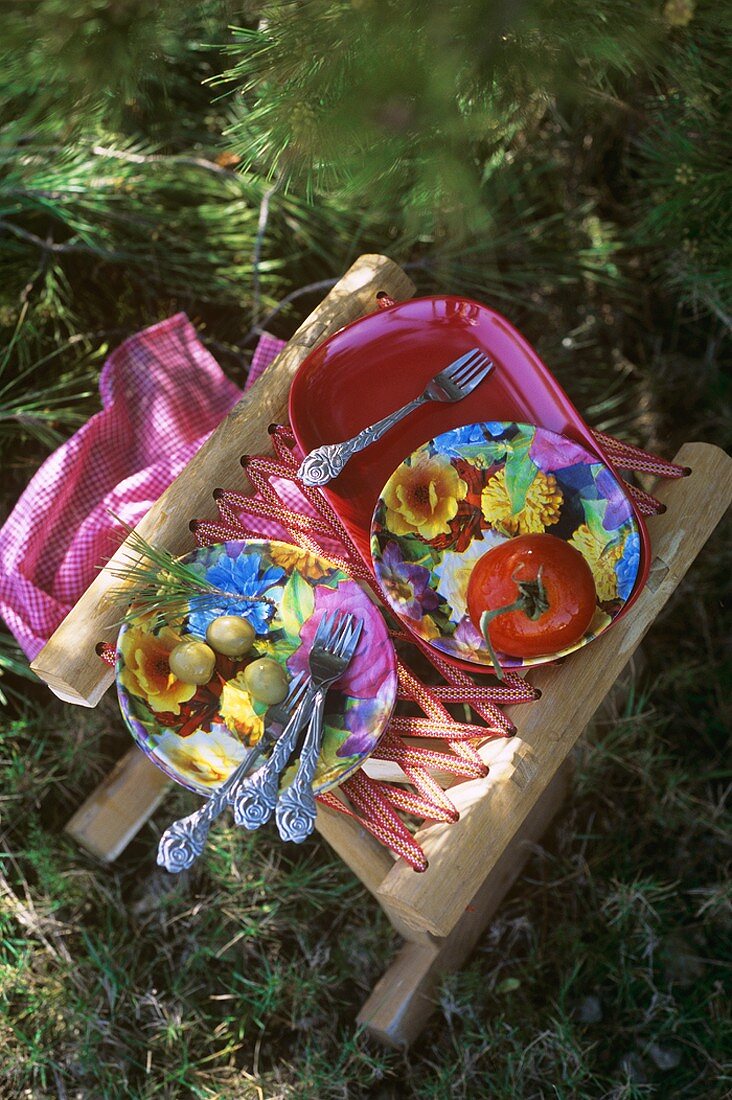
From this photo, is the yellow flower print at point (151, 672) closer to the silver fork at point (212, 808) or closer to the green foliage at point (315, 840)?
the silver fork at point (212, 808)

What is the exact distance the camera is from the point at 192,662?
2.84 ft

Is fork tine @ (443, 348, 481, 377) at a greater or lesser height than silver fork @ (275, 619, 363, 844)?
greater

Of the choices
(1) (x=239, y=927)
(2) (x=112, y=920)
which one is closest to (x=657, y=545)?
(1) (x=239, y=927)

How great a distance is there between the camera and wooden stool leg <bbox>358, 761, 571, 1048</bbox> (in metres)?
1.25

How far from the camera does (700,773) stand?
1.44 meters

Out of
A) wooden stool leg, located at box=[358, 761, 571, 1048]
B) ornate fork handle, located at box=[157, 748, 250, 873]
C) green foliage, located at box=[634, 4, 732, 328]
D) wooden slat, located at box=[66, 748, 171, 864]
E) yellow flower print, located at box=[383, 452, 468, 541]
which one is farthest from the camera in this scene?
wooden slat, located at box=[66, 748, 171, 864]

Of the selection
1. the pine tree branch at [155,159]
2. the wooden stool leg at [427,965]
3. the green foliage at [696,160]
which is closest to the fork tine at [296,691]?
the wooden stool leg at [427,965]

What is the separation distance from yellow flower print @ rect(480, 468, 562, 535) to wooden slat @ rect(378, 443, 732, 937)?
0.38 feet

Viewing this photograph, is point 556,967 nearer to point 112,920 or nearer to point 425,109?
point 112,920

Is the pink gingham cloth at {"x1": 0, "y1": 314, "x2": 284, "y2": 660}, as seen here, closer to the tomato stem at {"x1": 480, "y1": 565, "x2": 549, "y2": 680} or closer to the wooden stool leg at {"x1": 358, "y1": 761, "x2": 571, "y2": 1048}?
the tomato stem at {"x1": 480, "y1": 565, "x2": 549, "y2": 680}

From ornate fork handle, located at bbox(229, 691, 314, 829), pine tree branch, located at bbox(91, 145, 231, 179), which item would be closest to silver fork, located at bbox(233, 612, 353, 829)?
ornate fork handle, located at bbox(229, 691, 314, 829)

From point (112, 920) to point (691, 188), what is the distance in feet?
4.19

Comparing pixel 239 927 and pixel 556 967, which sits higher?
pixel 239 927

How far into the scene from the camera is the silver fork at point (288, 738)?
82cm
